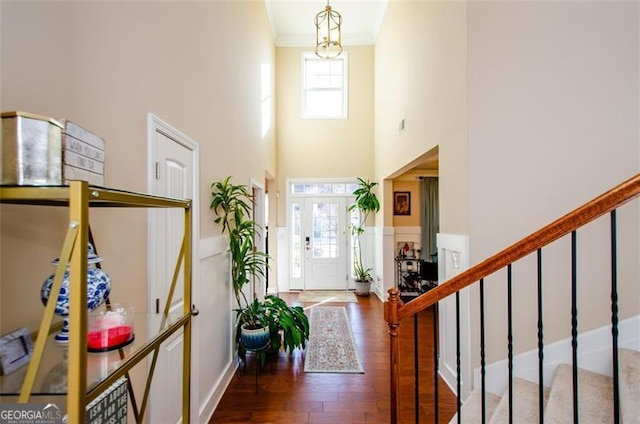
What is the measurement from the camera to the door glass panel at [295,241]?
21.1 feet

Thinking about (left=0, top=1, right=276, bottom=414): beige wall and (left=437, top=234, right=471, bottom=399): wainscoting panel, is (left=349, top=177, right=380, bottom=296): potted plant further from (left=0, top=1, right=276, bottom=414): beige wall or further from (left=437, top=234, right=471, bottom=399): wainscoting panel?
(left=0, top=1, right=276, bottom=414): beige wall

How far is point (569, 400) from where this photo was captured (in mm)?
1793

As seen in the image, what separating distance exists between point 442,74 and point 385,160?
2.52m

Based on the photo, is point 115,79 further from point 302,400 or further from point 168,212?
point 302,400

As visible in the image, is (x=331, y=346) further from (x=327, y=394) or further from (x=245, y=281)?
(x=245, y=281)

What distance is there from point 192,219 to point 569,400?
2.62 m

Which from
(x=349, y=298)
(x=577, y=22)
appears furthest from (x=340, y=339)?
(x=577, y=22)

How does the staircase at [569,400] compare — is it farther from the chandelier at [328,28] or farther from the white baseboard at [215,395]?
the chandelier at [328,28]

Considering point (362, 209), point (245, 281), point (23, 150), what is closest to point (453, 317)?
point (245, 281)

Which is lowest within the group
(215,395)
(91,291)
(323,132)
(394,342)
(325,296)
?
(325,296)

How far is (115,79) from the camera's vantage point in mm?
1376

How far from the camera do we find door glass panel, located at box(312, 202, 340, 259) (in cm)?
644

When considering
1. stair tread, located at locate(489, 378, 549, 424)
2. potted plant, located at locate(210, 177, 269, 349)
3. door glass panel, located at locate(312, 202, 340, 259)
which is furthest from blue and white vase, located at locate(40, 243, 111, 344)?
door glass panel, located at locate(312, 202, 340, 259)

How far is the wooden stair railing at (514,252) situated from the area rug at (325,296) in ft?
12.5
